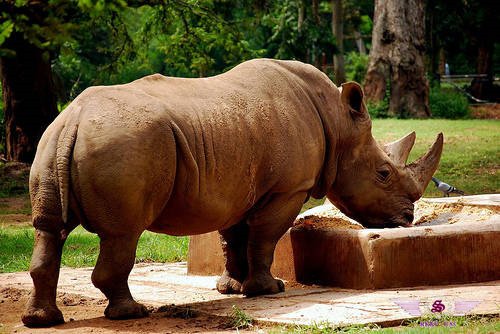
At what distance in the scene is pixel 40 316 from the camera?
6594mm

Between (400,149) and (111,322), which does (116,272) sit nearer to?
(111,322)

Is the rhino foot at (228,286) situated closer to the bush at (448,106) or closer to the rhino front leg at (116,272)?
the rhino front leg at (116,272)

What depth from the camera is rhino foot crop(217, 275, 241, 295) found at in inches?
311

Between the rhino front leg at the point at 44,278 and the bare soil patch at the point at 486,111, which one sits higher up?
the rhino front leg at the point at 44,278

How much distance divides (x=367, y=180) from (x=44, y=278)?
305 cm

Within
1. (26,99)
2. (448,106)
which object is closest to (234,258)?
(26,99)

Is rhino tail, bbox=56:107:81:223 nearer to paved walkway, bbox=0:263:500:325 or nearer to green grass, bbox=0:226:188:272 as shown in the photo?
paved walkway, bbox=0:263:500:325

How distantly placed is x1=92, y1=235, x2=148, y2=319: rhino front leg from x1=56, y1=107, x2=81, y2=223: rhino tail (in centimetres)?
35

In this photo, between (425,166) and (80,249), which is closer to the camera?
(425,166)

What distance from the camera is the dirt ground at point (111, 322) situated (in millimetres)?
6383

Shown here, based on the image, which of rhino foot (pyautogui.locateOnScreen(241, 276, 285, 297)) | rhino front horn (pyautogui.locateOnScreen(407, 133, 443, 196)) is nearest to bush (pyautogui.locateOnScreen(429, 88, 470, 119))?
rhino front horn (pyautogui.locateOnScreen(407, 133, 443, 196))

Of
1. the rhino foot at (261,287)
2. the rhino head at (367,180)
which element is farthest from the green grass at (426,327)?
the rhino head at (367,180)
